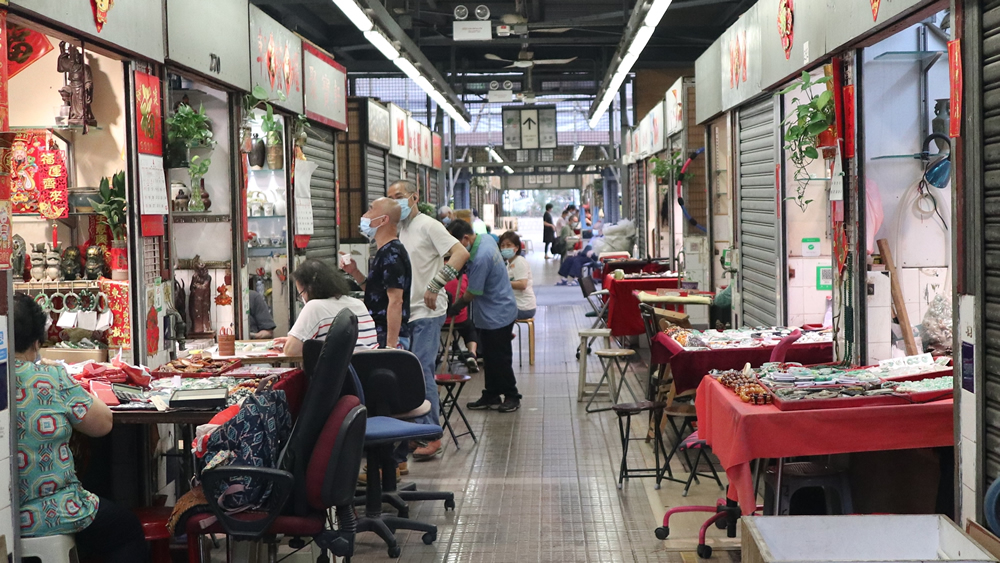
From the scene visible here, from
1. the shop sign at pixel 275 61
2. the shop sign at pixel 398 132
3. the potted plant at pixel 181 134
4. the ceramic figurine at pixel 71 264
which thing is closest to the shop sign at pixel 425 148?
the shop sign at pixel 398 132

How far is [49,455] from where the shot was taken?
376 cm

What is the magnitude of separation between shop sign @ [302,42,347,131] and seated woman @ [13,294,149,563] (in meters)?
5.30

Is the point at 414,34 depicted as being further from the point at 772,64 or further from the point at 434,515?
the point at 434,515

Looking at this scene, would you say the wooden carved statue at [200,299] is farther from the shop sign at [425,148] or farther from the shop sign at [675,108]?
the shop sign at [425,148]

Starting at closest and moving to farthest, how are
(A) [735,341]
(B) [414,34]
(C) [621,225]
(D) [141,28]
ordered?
1. (D) [141,28]
2. (A) [735,341]
3. (B) [414,34]
4. (C) [621,225]

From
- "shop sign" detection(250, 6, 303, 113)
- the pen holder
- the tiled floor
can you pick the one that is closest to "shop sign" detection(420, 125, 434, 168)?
"shop sign" detection(250, 6, 303, 113)

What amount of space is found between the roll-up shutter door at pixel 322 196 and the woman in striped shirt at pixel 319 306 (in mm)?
3363

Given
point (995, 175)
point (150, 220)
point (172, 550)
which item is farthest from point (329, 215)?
point (995, 175)

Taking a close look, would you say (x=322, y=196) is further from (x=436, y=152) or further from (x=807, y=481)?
(x=436, y=152)

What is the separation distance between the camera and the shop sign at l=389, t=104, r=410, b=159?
46.5 feet

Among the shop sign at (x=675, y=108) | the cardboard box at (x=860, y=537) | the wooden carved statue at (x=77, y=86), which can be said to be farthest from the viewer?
the shop sign at (x=675, y=108)

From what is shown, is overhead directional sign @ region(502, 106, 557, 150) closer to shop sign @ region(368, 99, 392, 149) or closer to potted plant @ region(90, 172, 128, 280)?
shop sign @ region(368, 99, 392, 149)

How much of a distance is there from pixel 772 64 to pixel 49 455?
16.8 ft

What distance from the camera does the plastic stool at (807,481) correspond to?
419 centimetres
